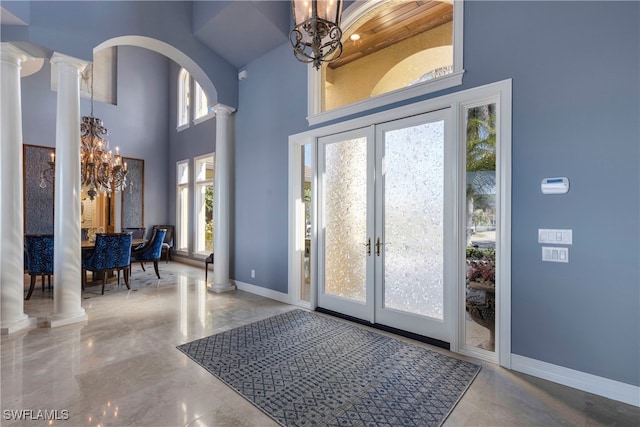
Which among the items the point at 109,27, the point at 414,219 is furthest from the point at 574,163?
the point at 109,27

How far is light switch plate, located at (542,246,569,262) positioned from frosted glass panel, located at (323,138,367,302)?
1.79 m

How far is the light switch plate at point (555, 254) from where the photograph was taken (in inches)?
97.3

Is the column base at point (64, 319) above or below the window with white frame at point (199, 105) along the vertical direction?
below

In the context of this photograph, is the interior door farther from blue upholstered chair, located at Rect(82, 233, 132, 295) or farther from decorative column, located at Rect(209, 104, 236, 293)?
blue upholstered chair, located at Rect(82, 233, 132, 295)

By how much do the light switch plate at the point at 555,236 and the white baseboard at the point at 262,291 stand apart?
3.28 m

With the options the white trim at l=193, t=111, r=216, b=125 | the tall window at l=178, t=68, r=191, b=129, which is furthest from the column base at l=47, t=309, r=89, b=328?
the tall window at l=178, t=68, r=191, b=129

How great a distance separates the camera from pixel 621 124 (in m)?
2.24

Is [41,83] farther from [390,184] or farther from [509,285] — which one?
[509,285]

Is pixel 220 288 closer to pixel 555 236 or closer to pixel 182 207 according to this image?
pixel 182 207

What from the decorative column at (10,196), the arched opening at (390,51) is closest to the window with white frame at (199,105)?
the decorative column at (10,196)

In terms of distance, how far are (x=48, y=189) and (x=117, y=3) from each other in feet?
16.5

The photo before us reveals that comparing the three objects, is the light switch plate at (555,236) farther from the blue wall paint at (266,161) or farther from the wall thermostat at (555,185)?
the blue wall paint at (266,161)

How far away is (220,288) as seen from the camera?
527 centimetres

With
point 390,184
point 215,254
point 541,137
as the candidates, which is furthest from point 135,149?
point 541,137
